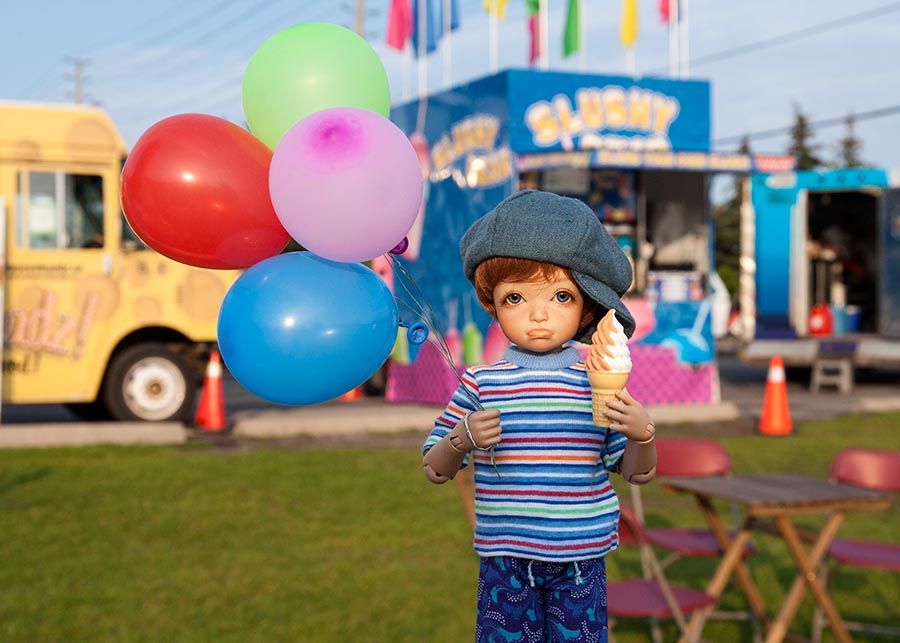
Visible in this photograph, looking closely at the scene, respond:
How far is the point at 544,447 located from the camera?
2824mm

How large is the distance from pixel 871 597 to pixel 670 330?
867cm

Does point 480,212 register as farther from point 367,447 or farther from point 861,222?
point 861,222

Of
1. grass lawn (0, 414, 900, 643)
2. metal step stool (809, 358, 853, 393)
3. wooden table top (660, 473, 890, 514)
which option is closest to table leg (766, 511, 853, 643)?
wooden table top (660, 473, 890, 514)

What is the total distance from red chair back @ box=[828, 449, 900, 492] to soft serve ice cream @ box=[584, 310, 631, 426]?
3005mm

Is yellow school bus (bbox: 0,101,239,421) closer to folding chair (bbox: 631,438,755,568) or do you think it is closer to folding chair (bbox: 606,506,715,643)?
folding chair (bbox: 631,438,755,568)

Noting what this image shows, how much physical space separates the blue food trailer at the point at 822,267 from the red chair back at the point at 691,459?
506 inches

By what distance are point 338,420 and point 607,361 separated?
10.2 metres

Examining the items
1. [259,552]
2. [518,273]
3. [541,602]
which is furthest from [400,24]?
[541,602]

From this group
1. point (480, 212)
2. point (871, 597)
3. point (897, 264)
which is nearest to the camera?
point (871, 597)

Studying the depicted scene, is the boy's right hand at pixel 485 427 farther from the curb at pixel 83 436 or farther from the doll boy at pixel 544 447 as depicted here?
the curb at pixel 83 436

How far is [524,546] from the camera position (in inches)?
110

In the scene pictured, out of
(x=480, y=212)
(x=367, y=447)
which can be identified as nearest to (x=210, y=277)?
(x=367, y=447)

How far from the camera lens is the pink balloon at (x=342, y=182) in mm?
2588

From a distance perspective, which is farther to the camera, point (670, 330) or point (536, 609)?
point (670, 330)
